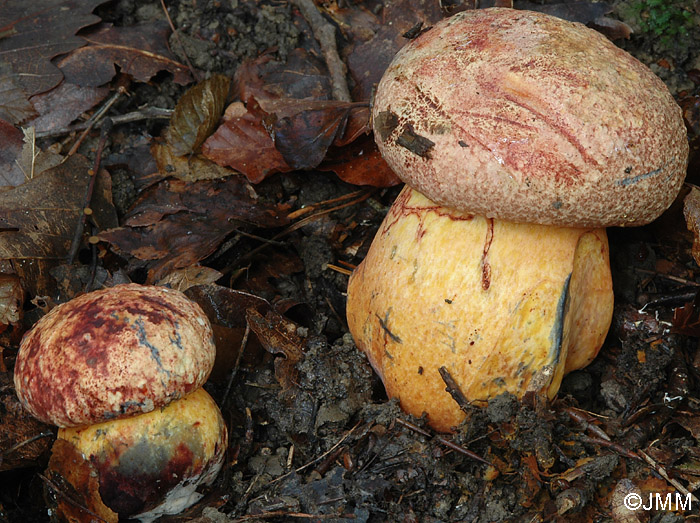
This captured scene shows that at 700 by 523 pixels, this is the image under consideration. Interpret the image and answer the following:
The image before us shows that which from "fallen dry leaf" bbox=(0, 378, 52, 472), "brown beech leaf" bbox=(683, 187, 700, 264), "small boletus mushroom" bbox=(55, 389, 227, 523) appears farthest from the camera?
"brown beech leaf" bbox=(683, 187, 700, 264)

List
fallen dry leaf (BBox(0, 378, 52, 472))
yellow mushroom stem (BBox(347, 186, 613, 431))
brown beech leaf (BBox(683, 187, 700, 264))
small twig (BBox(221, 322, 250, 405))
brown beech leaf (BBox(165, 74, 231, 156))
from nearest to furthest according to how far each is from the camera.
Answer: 1. yellow mushroom stem (BBox(347, 186, 613, 431))
2. fallen dry leaf (BBox(0, 378, 52, 472))
3. brown beech leaf (BBox(683, 187, 700, 264))
4. small twig (BBox(221, 322, 250, 405))
5. brown beech leaf (BBox(165, 74, 231, 156))

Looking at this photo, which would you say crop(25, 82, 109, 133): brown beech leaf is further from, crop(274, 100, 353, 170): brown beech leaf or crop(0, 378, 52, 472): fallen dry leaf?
crop(0, 378, 52, 472): fallen dry leaf

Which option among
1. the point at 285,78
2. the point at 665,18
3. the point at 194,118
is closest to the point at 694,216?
the point at 665,18

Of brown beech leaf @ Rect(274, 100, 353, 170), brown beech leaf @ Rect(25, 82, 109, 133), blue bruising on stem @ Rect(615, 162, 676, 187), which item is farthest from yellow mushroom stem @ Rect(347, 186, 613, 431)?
brown beech leaf @ Rect(25, 82, 109, 133)

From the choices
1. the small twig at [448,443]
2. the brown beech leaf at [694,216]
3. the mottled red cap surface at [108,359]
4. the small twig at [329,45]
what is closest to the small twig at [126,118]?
the small twig at [329,45]

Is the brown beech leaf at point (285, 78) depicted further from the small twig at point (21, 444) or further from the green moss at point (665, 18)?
the small twig at point (21, 444)

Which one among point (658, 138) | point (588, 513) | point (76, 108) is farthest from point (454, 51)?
point (76, 108)

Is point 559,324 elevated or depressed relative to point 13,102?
depressed

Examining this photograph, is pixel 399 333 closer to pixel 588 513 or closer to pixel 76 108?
pixel 588 513

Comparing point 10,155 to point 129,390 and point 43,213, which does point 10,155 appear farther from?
point 129,390
